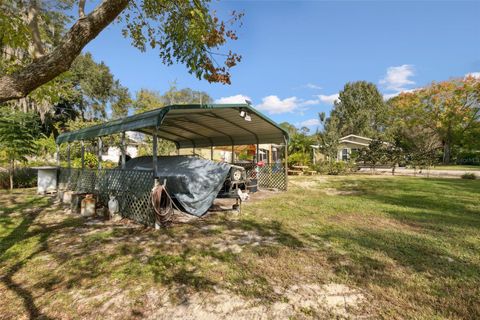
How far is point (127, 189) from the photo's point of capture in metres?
6.75

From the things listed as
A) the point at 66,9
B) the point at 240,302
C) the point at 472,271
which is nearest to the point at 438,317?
the point at 472,271

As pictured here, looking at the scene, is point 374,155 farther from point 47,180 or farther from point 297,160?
point 47,180

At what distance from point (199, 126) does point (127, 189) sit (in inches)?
168

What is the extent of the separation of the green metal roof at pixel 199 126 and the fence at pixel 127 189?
1.21 meters

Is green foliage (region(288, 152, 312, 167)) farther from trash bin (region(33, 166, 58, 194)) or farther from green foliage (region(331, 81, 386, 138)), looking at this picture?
green foliage (region(331, 81, 386, 138))

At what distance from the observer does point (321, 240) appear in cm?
488

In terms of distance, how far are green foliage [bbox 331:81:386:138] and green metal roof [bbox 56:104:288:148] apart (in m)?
33.8

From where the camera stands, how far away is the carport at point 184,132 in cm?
627

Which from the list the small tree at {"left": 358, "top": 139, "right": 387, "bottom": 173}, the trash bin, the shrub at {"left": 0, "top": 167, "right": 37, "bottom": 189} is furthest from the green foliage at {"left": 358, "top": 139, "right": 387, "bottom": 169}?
the shrub at {"left": 0, "top": 167, "right": 37, "bottom": 189}

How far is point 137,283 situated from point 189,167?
4.53 meters

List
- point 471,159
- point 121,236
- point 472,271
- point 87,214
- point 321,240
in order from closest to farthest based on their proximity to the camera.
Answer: point 472,271
point 321,240
point 121,236
point 87,214
point 471,159

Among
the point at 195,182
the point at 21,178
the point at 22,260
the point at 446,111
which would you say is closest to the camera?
the point at 22,260

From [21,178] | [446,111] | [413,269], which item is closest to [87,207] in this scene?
[413,269]

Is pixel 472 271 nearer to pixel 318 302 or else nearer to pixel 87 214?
pixel 318 302
